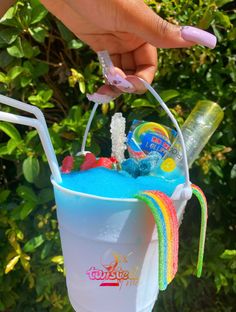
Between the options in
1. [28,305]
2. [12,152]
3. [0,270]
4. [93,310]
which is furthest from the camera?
[28,305]

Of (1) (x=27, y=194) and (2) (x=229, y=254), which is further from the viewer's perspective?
(2) (x=229, y=254)

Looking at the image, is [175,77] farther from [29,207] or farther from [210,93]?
[29,207]

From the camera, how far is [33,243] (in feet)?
4.57

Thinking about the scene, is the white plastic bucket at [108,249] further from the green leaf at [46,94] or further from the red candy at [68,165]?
the green leaf at [46,94]

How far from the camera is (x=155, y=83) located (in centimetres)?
150

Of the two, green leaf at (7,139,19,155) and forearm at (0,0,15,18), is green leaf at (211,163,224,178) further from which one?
forearm at (0,0,15,18)

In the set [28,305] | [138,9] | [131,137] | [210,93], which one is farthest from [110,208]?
[28,305]

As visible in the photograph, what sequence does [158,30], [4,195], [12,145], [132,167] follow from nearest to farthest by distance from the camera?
[158,30], [132,167], [12,145], [4,195]

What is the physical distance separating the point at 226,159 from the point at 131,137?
60 centimetres

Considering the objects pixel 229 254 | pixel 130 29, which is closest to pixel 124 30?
pixel 130 29

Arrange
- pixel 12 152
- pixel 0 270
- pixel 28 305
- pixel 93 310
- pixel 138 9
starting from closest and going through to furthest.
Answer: pixel 138 9 → pixel 93 310 → pixel 12 152 → pixel 0 270 → pixel 28 305

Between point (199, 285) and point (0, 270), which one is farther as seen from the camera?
point (199, 285)

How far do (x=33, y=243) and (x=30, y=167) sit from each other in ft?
0.73

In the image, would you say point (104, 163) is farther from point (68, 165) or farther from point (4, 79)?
point (4, 79)
